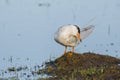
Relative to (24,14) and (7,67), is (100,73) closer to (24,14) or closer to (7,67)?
(7,67)

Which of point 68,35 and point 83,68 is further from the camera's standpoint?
point 68,35

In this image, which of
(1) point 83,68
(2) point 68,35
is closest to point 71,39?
(2) point 68,35

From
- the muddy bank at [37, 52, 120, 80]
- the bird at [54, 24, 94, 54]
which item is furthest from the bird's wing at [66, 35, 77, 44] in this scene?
the muddy bank at [37, 52, 120, 80]

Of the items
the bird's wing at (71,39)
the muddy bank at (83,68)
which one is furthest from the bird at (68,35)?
the muddy bank at (83,68)

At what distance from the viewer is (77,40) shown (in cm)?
971

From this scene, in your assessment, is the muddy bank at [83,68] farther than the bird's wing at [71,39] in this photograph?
No

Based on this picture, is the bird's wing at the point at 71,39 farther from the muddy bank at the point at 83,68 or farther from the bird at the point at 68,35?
the muddy bank at the point at 83,68

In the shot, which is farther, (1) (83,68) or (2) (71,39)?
(2) (71,39)

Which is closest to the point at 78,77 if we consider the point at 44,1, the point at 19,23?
the point at 19,23

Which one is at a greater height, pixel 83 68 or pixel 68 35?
pixel 68 35

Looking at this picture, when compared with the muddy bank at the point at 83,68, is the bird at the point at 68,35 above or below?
above

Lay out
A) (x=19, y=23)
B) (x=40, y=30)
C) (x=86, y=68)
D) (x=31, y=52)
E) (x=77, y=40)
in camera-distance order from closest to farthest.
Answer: (x=86, y=68)
(x=77, y=40)
(x=31, y=52)
(x=40, y=30)
(x=19, y=23)

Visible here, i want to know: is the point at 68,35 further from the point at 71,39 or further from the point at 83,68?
the point at 83,68

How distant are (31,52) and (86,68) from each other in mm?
2441
